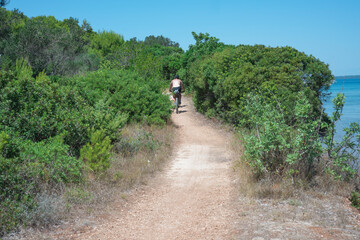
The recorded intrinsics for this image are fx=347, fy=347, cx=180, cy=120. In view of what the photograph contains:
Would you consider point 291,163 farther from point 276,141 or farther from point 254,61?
point 254,61

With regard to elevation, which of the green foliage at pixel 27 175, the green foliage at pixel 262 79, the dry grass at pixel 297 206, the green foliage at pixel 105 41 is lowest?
the dry grass at pixel 297 206

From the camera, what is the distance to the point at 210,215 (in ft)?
20.1

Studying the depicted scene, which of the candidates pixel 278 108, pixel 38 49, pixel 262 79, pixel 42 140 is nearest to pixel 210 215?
pixel 42 140

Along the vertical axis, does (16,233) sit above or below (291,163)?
below

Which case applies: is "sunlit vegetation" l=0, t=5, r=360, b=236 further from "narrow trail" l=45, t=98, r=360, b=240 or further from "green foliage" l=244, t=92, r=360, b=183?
"narrow trail" l=45, t=98, r=360, b=240

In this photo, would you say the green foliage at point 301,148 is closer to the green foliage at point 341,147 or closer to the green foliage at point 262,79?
the green foliage at point 341,147

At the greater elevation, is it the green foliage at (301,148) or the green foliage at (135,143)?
the green foliage at (301,148)

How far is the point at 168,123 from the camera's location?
14.6 m

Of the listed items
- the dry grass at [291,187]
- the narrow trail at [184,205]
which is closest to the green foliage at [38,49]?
the narrow trail at [184,205]

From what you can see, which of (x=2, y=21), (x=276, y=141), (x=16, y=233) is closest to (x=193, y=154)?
(x=276, y=141)

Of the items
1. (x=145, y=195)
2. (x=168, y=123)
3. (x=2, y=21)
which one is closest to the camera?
(x=145, y=195)

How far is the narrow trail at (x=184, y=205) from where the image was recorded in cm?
542

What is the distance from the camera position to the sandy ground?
5.20 metres

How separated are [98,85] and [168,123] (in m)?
3.25
